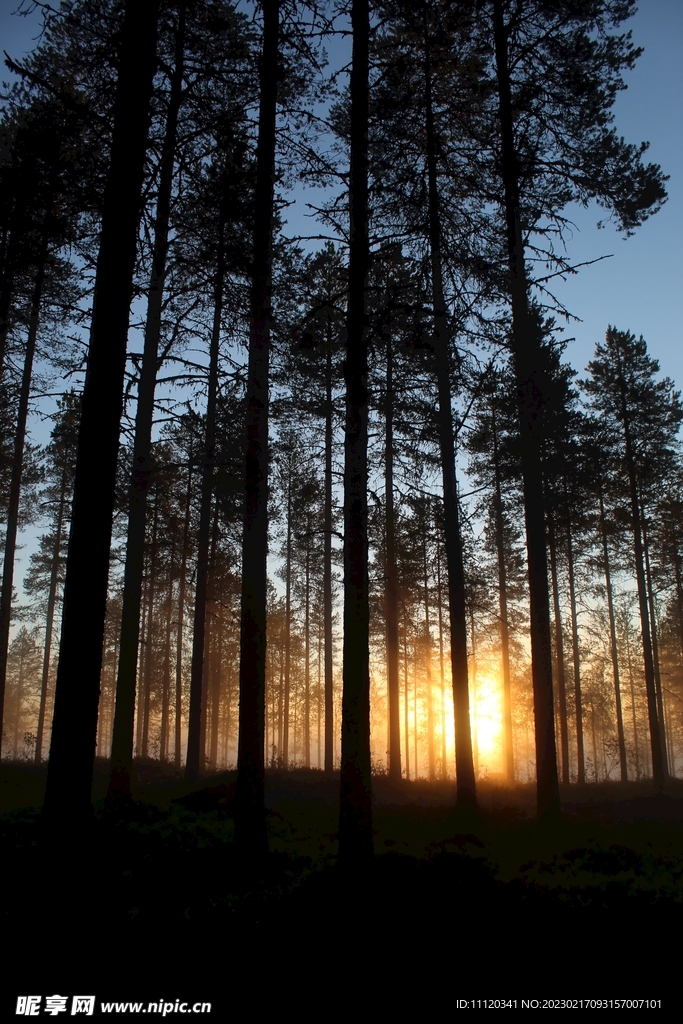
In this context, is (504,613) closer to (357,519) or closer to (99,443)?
(357,519)

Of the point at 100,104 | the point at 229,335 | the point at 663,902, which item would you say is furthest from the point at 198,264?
the point at 663,902

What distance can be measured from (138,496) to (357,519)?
5774mm

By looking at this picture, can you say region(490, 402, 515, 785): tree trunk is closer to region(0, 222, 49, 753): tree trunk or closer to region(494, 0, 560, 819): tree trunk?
region(494, 0, 560, 819): tree trunk

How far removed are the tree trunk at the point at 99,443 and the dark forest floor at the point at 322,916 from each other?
75 cm

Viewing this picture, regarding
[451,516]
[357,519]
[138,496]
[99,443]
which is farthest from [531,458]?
[99,443]

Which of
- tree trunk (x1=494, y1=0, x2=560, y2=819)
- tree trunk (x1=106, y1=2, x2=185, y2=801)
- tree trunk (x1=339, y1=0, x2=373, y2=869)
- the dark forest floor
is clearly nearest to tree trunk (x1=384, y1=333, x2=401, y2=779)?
tree trunk (x1=494, y1=0, x2=560, y2=819)

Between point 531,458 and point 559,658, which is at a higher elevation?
point 531,458

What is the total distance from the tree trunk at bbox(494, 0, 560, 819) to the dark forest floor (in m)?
1.79

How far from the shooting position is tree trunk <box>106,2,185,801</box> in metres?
10.2

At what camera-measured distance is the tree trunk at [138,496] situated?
10227mm

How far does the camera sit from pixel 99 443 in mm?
5523

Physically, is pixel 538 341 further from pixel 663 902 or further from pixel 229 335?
pixel 663 902

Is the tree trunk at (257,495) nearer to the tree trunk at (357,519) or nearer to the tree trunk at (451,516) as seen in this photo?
the tree trunk at (357,519)

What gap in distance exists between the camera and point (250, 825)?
24.0ft
